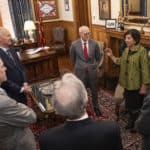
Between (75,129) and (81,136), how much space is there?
2.0 inches

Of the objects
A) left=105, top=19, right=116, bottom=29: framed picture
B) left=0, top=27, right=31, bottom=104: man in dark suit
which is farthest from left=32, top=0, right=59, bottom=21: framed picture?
left=0, top=27, right=31, bottom=104: man in dark suit

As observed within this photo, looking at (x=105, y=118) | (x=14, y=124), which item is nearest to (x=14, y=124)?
(x=14, y=124)

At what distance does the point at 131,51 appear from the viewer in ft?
9.98

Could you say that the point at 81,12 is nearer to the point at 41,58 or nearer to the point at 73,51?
the point at 41,58

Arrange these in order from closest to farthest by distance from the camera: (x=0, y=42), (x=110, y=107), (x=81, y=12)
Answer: (x=0, y=42)
(x=110, y=107)
(x=81, y=12)

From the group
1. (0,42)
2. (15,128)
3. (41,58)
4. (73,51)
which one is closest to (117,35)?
(73,51)

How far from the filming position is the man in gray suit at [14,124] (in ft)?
5.80

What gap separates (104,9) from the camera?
5395 millimetres

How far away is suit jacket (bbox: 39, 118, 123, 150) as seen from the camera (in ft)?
4.36

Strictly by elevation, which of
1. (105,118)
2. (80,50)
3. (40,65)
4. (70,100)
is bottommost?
(105,118)

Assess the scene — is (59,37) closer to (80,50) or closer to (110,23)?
(110,23)

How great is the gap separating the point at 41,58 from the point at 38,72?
0.41m

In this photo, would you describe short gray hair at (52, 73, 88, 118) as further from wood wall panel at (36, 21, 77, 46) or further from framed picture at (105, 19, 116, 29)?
wood wall panel at (36, 21, 77, 46)

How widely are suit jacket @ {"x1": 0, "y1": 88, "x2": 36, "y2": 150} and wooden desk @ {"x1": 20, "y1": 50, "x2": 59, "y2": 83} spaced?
3.07 meters
